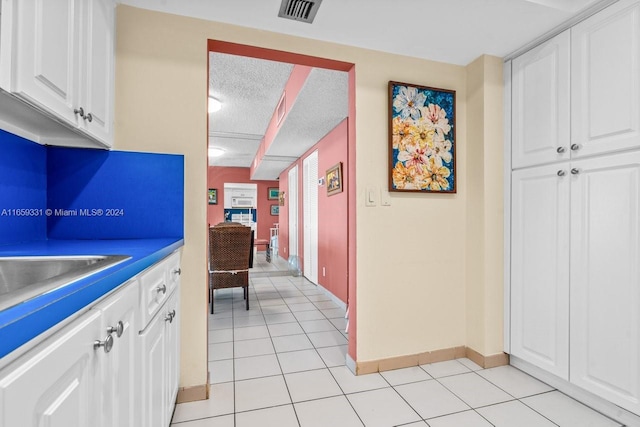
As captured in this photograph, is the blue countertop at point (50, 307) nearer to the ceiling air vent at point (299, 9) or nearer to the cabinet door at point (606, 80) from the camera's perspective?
the ceiling air vent at point (299, 9)

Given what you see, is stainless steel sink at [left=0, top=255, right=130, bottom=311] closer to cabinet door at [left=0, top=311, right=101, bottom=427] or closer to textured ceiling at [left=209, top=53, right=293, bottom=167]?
cabinet door at [left=0, top=311, right=101, bottom=427]

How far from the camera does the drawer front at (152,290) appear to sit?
41.2 inches

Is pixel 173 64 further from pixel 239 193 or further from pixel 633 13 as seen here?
pixel 239 193

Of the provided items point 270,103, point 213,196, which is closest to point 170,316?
point 270,103

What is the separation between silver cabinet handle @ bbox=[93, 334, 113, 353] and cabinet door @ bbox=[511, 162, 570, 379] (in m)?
2.18

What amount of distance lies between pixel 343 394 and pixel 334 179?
243cm

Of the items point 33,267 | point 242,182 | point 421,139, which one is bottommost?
point 33,267

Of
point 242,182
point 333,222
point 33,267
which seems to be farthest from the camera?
point 242,182

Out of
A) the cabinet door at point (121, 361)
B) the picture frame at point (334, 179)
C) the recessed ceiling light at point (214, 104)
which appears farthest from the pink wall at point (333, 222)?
the cabinet door at point (121, 361)

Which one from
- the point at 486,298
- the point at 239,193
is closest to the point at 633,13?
the point at 486,298

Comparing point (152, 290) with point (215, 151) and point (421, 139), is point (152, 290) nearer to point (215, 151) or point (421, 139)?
point (421, 139)

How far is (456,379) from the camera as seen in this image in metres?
2.02

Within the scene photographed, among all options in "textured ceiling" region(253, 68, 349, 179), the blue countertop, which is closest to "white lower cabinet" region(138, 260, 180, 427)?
the blue countertop

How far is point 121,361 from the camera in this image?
33.3 inches
